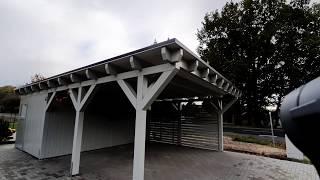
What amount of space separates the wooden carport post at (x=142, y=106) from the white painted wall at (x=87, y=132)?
146 inches

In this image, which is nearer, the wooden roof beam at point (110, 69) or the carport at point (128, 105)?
the carport at point (128, 105)

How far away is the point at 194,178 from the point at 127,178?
1466 mm

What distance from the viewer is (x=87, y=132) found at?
22.1 ft

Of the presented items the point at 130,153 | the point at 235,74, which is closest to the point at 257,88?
the point at 235,74

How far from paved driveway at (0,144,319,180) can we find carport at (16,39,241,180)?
53cm

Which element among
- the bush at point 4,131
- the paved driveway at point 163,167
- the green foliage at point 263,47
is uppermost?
the green foliage at point 263,47

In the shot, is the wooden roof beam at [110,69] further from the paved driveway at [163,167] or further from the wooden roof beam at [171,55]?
the paved driveway at [163,167]

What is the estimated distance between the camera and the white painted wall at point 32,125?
5.74 m

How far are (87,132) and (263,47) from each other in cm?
1432

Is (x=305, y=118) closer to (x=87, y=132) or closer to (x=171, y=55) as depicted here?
(x=171, y=55)

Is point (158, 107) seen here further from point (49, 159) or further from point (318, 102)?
point (318, 102)

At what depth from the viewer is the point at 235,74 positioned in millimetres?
14586

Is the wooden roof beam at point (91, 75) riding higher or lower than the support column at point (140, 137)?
higher

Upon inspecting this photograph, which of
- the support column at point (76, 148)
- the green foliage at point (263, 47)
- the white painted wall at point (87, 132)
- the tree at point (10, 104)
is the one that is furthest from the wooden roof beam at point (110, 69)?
the tree at point (10, 104)
